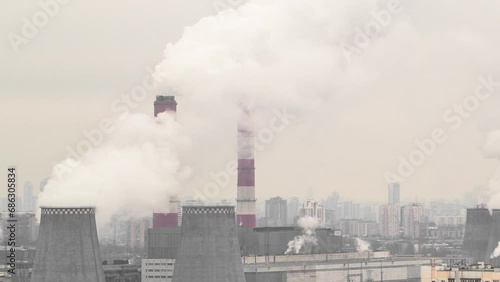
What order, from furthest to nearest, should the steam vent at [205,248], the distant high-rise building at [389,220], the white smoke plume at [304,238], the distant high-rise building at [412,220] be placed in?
the distant high-rise building at [389,220] < the distant high-rise building at [412,220] < the white smoke plume at [304,238] < the steam vent at [205,248]

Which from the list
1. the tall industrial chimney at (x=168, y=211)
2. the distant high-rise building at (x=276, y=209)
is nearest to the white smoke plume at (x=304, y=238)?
the tall industrial chimney at (x=168, y=211)

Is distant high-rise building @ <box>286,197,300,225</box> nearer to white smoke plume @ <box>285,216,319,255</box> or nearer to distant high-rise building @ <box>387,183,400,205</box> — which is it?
distant high-rise building @ <box>387,183,400,205</box>

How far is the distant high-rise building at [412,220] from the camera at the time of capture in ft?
496

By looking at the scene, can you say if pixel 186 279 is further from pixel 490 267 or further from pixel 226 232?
pixel 490 267

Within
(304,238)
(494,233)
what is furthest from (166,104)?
(494,233)

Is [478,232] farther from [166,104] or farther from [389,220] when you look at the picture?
[389,220]

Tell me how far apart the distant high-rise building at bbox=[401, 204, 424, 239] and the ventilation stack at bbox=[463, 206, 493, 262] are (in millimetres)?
62370

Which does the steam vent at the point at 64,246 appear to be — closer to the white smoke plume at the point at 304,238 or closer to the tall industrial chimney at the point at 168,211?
the tall industrial chimney at the point at 168,211

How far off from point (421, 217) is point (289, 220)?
21.9 metres

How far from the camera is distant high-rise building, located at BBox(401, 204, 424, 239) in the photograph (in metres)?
151

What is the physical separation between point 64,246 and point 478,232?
127 ft

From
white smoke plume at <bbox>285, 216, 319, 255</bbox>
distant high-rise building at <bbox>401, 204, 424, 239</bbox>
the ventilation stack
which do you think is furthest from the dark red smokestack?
distant high-rise building at <bbox>401, 204, 424, 239</bbox>

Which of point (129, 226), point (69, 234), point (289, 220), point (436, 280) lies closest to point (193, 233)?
point (69, 234)

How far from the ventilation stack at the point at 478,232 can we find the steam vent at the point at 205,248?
32106mm
